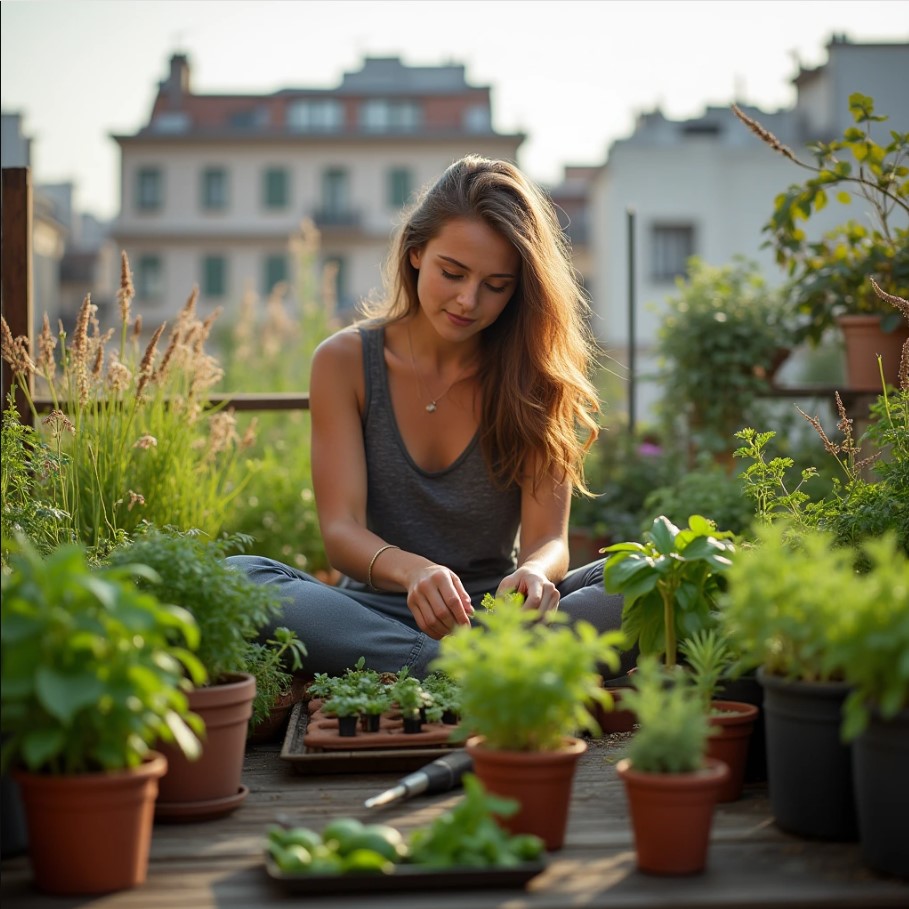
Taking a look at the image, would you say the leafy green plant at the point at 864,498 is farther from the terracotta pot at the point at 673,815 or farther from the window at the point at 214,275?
the window at the point at 214,275

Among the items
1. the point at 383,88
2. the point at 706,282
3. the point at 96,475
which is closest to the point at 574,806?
the point at 96,475

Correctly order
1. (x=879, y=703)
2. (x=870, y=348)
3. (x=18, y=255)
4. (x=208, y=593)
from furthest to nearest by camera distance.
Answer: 1. (x=870, y=348)
2. (x=18, y=255)
3. (x=208, y=593)
4. (x=879, y=703)

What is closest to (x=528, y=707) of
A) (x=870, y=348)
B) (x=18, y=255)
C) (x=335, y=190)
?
(x=18, y=255)

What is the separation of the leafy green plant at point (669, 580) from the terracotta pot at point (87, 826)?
88 cm

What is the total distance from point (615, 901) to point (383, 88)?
124 feet

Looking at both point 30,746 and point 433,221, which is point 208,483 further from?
point 30,746

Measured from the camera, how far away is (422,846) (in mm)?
1519

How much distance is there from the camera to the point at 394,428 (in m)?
3.15

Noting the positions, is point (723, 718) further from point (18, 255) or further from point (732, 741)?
point (18, 255)

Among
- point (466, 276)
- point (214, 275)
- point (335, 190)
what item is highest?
point (335, 190)

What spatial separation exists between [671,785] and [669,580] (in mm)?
614

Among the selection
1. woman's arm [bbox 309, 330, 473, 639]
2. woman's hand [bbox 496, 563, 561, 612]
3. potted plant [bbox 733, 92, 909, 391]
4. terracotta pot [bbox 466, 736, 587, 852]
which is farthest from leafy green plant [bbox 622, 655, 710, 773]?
potted plant [bbox 733, 92, 909, 391]

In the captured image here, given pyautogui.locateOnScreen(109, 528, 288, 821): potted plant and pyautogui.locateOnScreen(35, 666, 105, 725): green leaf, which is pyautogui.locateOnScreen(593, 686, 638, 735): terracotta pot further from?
pyautogui.locateOnScreen(35, 666, 105, 725): green leaf

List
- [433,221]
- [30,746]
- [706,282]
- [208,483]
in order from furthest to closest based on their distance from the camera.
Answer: [706,282] < [208,483] < [433,221] < [30,746]
